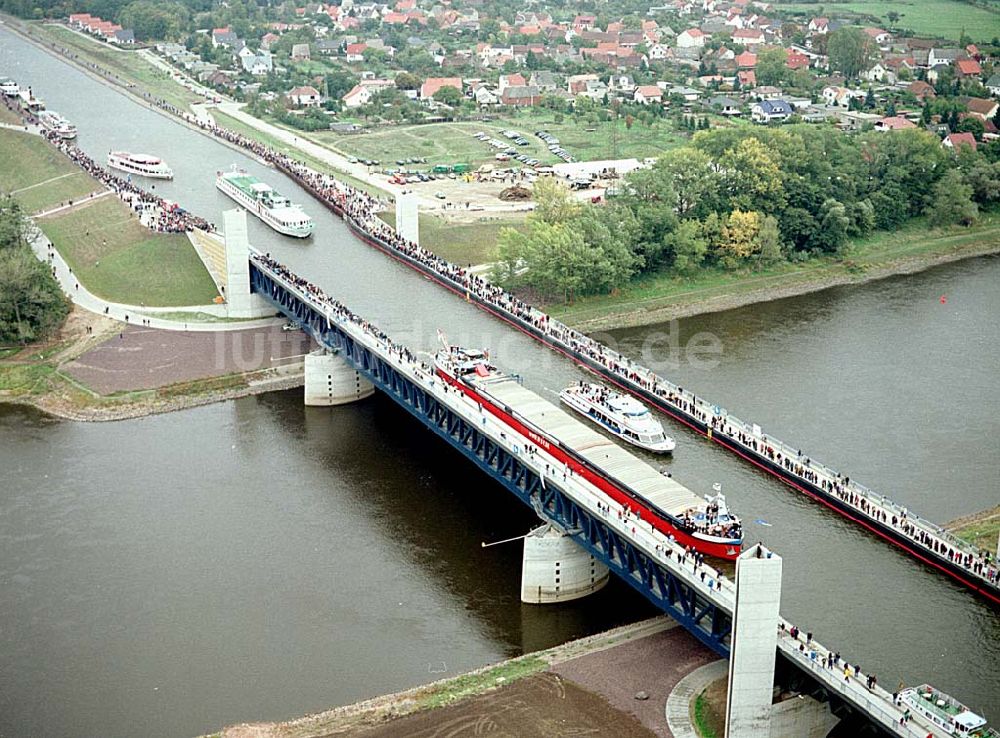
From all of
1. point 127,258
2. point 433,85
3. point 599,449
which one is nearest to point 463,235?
point 127,258

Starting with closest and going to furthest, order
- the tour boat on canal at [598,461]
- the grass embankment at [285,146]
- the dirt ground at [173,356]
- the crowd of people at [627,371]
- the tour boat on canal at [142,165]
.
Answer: the tour boat on canal at [598,461] → the crowd of people at [627,371] → the dirt ground at [173,356] → the tour boat on canal at [142,165] → the grass embankment at [285,146]

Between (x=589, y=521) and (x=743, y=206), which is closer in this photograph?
(x=589, y=521)

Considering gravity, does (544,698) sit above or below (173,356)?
above

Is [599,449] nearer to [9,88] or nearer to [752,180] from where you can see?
[752,180]

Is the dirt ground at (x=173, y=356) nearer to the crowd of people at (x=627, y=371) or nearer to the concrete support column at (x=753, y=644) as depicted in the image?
the crowd of people at (x=627, y=371)

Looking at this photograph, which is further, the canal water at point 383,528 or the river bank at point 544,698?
the canal water at point 383,528

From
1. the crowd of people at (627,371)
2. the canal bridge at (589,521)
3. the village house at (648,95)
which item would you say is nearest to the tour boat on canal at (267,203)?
the crowd of people at (627,371)

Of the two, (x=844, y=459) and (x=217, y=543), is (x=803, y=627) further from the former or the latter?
(x=217, y=543)
